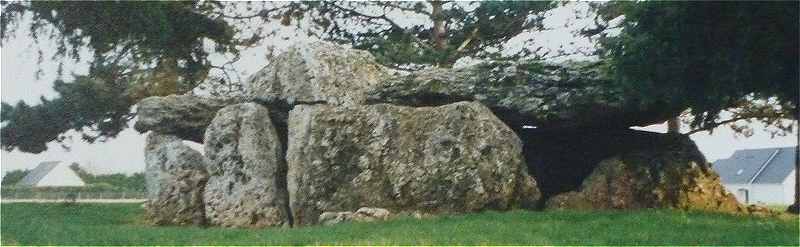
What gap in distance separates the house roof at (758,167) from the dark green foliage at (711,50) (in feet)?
25.7

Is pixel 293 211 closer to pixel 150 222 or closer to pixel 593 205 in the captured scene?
pixel 150 222

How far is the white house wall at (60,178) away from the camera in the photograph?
26152 mm

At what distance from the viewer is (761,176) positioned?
22.0 meters

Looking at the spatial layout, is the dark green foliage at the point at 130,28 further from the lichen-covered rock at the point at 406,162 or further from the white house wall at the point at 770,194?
the white house wall at the point at 770,194

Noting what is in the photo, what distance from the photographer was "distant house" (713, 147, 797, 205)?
2144cm

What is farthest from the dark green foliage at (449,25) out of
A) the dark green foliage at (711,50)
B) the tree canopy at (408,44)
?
the dark green foliage at (711,50)

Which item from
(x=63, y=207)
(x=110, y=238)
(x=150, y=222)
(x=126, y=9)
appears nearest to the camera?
(x=110, y=238)

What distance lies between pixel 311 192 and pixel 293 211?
0.69m

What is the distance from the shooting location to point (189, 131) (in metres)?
22.0

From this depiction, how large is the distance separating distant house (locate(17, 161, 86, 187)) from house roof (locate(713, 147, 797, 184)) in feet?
63.6

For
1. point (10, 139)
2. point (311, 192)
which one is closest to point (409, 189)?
point (311, 192)

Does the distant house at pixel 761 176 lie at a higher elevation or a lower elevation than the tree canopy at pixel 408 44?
lower

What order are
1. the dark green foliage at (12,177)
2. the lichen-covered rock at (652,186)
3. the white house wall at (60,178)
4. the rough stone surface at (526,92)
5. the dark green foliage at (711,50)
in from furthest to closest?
the white house wall at (60,178), the dark green foliage at (12,177), the rough stone surface at (526,92), the lichen-covered rock at (652,186), the dark green foliage at (711,50)

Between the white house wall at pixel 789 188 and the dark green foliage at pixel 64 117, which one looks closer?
the white house wall at pixel 789 188
